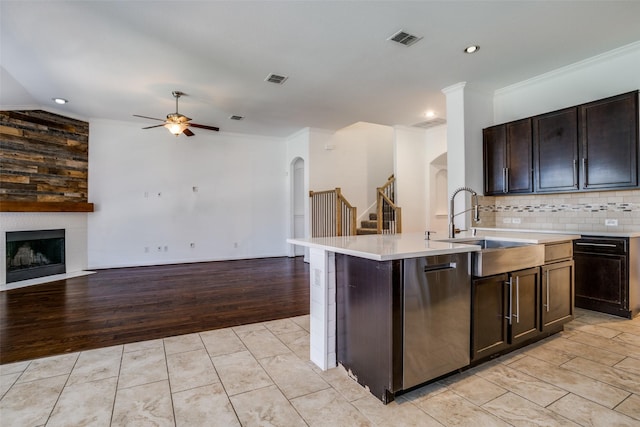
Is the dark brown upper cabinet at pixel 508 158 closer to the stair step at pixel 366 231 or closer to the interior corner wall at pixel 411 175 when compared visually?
the interior corner wall at pixel 411 175

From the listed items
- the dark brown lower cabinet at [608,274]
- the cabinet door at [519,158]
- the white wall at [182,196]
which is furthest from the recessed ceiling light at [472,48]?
the white wall at [182,196]

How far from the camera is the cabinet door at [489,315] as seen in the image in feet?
7.54

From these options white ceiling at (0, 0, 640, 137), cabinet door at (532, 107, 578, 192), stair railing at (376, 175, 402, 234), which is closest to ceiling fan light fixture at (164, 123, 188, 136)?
white ceiling at (0, 0, 640, 137)

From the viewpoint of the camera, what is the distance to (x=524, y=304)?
2605 millimetres

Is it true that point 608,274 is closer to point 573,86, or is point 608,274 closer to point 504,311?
point 504,311

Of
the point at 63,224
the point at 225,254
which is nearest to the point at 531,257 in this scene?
the point at 225,254

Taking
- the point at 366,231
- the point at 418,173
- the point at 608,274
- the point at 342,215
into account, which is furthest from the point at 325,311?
the point at 418,173

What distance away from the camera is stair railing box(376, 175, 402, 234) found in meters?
6.17

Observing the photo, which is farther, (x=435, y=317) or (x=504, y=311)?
(x=504, y=311)

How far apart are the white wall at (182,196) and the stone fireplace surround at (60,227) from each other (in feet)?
0.51

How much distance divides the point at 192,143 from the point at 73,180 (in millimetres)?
2398

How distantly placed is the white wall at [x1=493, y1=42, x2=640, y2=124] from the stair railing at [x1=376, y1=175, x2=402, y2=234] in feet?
7.53

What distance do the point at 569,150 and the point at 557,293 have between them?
6.42ft

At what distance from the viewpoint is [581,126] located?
3711 mm
